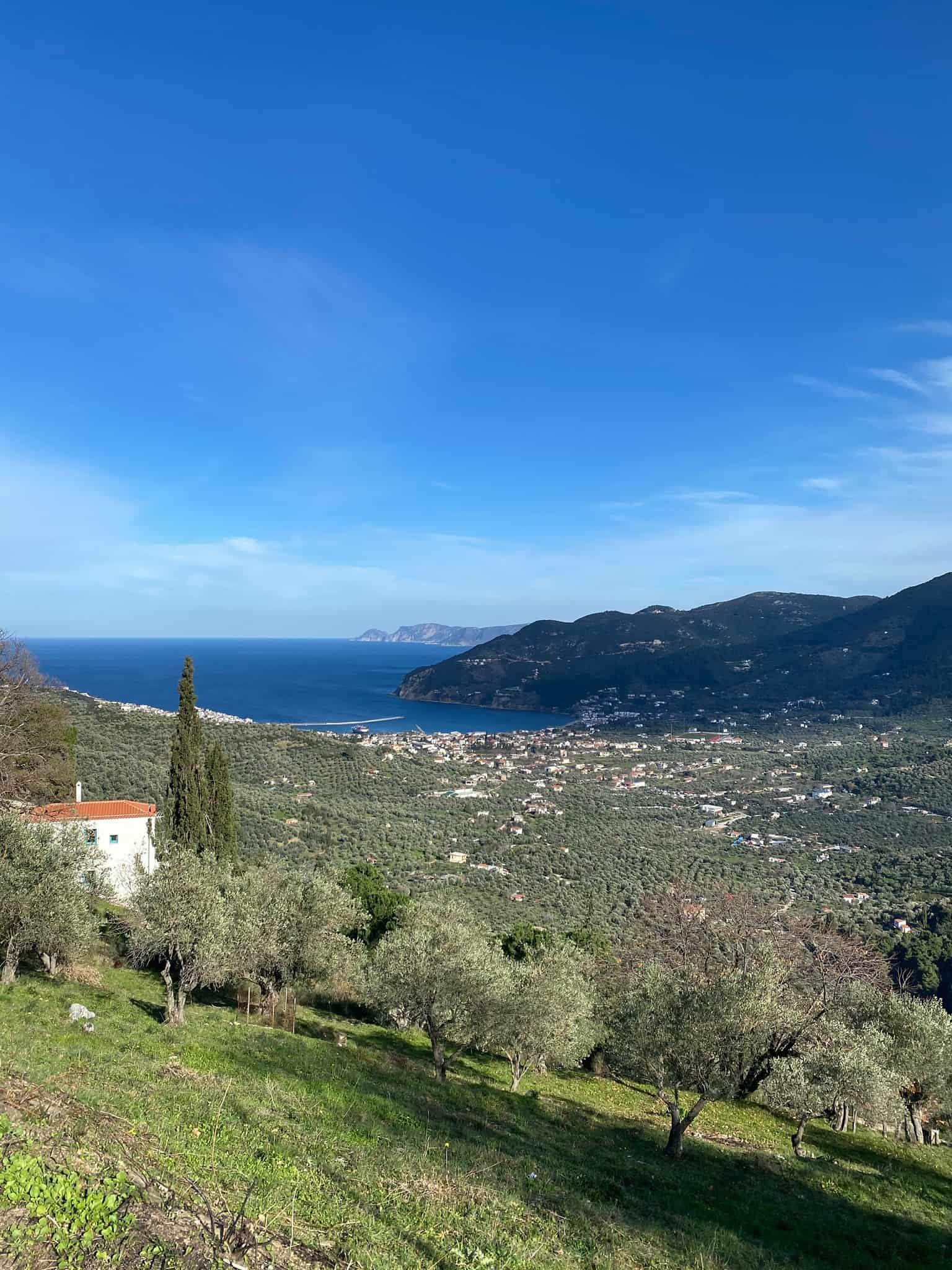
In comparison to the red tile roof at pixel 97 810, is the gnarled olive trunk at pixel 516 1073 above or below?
below

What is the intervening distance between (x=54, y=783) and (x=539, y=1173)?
31.2 metres

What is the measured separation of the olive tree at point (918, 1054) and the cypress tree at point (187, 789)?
27852mm

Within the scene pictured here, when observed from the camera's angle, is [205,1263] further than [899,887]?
No

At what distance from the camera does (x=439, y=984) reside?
1830cm

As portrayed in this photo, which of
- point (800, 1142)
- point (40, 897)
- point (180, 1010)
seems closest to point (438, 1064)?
point (180, 1010)

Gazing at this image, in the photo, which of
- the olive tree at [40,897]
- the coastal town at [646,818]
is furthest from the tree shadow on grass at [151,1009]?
the coastal town at [646,818]

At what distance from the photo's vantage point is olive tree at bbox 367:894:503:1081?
18297mm

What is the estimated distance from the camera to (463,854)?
56.9m

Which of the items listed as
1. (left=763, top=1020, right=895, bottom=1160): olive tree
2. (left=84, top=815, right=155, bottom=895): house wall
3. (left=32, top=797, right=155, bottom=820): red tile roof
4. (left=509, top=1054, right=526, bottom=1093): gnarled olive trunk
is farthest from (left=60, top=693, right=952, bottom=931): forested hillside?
(left=763, top=1020, right=895, bottom=1160): olive tree

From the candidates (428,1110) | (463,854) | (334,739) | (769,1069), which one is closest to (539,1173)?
(428,1110)

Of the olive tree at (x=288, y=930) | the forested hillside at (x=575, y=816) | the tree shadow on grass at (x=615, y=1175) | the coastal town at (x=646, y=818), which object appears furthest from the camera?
the coastal town at (x=646, y=818)

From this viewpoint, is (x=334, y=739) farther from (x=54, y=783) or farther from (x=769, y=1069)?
(x=769, y=1069)

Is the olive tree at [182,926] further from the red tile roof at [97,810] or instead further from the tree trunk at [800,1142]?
the tree trunk at [800,1142]

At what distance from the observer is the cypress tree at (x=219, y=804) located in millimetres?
30969
